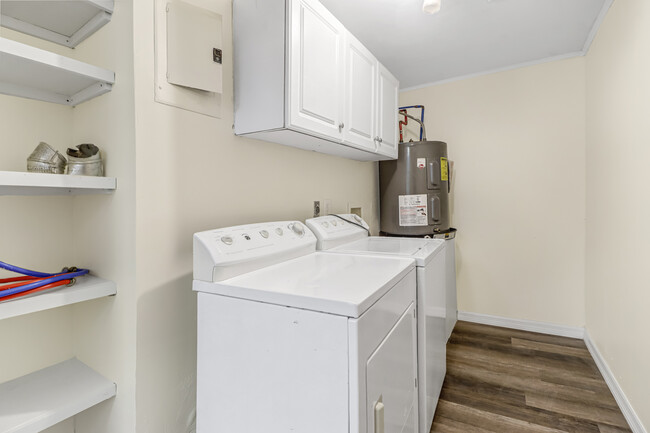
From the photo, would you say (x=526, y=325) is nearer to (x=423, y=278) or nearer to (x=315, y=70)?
(x=423, y=278)

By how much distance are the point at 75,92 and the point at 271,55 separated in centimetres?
77

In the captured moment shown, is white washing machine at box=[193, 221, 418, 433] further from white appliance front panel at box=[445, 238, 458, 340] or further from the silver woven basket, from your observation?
white appliance front panel at box=[445, 238, 458, 340]

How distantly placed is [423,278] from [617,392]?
1.54 m

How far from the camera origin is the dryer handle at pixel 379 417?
0.93 metres

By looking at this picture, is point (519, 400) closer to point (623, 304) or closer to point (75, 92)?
point (623, 304)

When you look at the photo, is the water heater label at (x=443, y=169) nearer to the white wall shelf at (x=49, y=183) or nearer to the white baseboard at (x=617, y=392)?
the white baseboard at (x=617, y=392)

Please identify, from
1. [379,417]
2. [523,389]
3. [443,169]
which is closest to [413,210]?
[443,169]

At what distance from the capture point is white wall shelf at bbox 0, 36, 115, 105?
3.00 ft

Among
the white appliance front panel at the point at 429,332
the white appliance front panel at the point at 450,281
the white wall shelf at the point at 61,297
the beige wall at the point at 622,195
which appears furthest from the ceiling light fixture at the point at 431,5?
the white wall shelf at the point at 61,297

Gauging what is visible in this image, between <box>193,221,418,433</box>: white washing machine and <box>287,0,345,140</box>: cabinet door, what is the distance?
1.98 feet

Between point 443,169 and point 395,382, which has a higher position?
point 443,169

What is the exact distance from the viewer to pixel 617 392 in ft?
6.17

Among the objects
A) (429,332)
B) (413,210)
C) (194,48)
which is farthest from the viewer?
(413,210)

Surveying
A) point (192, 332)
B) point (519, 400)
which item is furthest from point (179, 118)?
point (519, 400)
